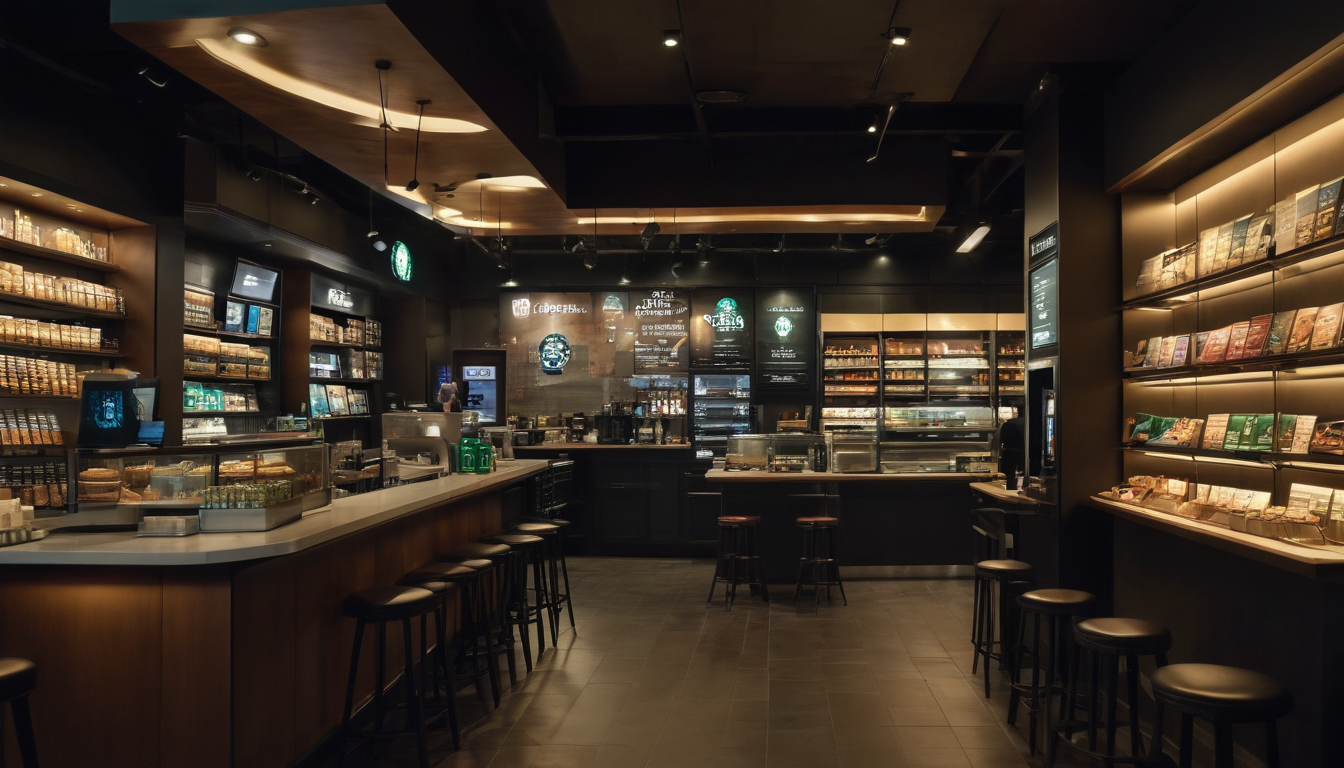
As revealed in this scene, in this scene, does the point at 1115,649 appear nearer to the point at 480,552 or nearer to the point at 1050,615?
the point at 1050,615

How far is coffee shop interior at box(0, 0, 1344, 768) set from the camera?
3.14 m

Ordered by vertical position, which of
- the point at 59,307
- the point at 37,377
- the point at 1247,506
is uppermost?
the point at 59,307

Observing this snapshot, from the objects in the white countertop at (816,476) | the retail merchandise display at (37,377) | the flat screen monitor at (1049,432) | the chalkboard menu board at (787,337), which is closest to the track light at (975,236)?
the chalkboard menu board at (787,337)

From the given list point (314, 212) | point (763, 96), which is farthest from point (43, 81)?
point (763, 96)

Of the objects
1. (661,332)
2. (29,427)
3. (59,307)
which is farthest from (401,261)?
(29,427)

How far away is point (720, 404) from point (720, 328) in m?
0.96

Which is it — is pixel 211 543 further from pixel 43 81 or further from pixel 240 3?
pixel 43 81

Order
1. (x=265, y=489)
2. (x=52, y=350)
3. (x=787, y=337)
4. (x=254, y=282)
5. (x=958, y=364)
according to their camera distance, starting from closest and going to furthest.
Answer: (x=265, y=489)
(x=52, y=350)
(x=254, y=282)
(x=787, y=337)
(x=958, y=364)

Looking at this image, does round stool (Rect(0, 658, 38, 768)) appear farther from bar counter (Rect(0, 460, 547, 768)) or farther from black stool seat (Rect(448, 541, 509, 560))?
black stool seat (Rect(448, 541, 509, 560))

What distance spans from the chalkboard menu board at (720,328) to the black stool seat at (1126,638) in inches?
292

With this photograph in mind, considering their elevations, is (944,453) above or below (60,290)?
below

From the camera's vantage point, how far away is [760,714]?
4320 millimetres

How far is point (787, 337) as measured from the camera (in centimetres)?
1049

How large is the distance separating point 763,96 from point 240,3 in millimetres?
3482
